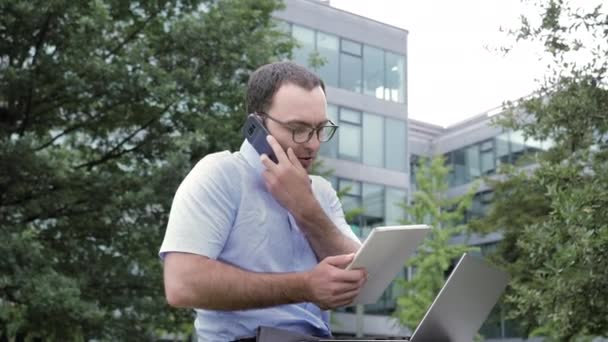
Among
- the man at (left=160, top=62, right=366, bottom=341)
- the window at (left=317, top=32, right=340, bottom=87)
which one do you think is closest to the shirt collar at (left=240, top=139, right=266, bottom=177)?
the man at (left=160, top=62, right=366, bottom=341)

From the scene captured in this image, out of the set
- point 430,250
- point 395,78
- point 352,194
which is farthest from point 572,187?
point 395,78

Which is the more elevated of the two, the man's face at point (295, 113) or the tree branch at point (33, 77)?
the tree branch at point (33, 77)

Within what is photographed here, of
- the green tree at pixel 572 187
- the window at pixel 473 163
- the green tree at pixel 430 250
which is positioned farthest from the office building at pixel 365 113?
the green tree at pixel 572 187

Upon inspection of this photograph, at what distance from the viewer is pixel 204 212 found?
104 inches

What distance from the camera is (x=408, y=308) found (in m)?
27.2

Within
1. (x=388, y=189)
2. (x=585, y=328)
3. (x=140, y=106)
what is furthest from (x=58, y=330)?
(x=388, y=189)

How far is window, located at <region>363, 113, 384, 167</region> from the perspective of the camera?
34375 mm

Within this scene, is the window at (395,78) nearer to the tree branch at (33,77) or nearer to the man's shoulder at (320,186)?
the tree branch at (33,77)

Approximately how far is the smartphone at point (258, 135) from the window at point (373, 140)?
31.4 m

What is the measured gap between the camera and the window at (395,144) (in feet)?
115

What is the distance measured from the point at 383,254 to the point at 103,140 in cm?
1334

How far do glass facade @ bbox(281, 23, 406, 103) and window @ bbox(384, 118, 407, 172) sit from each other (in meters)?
0.98

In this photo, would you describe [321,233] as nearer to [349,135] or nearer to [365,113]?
[349,135]

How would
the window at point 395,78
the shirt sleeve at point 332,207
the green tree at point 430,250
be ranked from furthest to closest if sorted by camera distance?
the window at point 395,78 < the green tree at point 430,250 < the shirt sleeve at point 332,207
